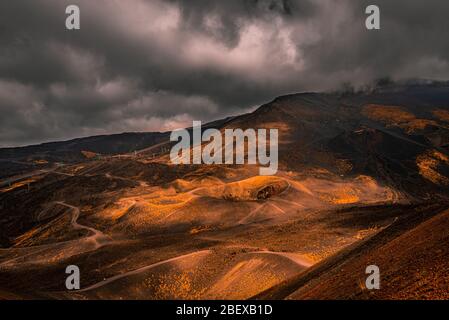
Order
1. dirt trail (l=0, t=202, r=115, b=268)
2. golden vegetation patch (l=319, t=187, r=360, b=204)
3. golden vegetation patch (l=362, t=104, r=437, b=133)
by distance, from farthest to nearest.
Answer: golden vegetation patch (l=362, t=104, r=437, b=133)
golden vegetation patch (l=319, t=187, r=360, b=204)
dirt trail (l=0, t=202, r=115, b=268)

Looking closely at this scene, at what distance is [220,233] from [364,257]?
99.1 ft

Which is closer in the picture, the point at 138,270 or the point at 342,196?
the point at 138,270

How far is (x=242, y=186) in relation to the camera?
7562 cm

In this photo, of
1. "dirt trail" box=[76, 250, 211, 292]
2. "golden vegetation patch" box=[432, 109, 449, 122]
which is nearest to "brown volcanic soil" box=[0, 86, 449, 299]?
"dirt trail" box=[76, 250, 211, 292]

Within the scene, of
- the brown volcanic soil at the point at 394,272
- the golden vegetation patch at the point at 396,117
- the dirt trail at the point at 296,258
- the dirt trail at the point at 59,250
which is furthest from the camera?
the golden vegetation patch at the point at 396,117

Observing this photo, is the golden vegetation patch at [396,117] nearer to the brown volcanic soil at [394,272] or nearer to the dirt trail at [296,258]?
the dirt trail at [296,258]

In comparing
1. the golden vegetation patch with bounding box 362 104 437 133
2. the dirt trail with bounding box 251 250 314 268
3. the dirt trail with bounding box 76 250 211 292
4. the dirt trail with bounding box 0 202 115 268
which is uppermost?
the golden vegetation patch with bounding box 362 104 437 133

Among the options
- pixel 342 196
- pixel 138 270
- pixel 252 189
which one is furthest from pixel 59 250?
pixel 342 196

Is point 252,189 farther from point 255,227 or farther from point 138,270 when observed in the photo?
point 138,270

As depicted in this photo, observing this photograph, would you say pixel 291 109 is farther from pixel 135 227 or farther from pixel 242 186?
pixel 135 227

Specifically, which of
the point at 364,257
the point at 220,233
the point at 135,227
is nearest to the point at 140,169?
the point at 135,227

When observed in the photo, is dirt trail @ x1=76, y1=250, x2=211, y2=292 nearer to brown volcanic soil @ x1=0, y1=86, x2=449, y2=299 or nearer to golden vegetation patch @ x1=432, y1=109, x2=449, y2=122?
brown volcanic soil @ x1=0, y1=86, x2=449, y2=299

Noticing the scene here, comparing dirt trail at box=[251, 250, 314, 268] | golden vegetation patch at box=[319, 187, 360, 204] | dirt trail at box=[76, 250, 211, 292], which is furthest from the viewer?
golden vegetation patch at box=[319, 187, 360, 204]

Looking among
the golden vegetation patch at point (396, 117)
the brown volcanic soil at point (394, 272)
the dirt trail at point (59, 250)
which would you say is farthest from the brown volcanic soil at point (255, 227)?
the golden vegetation patch at point (396, 117)
